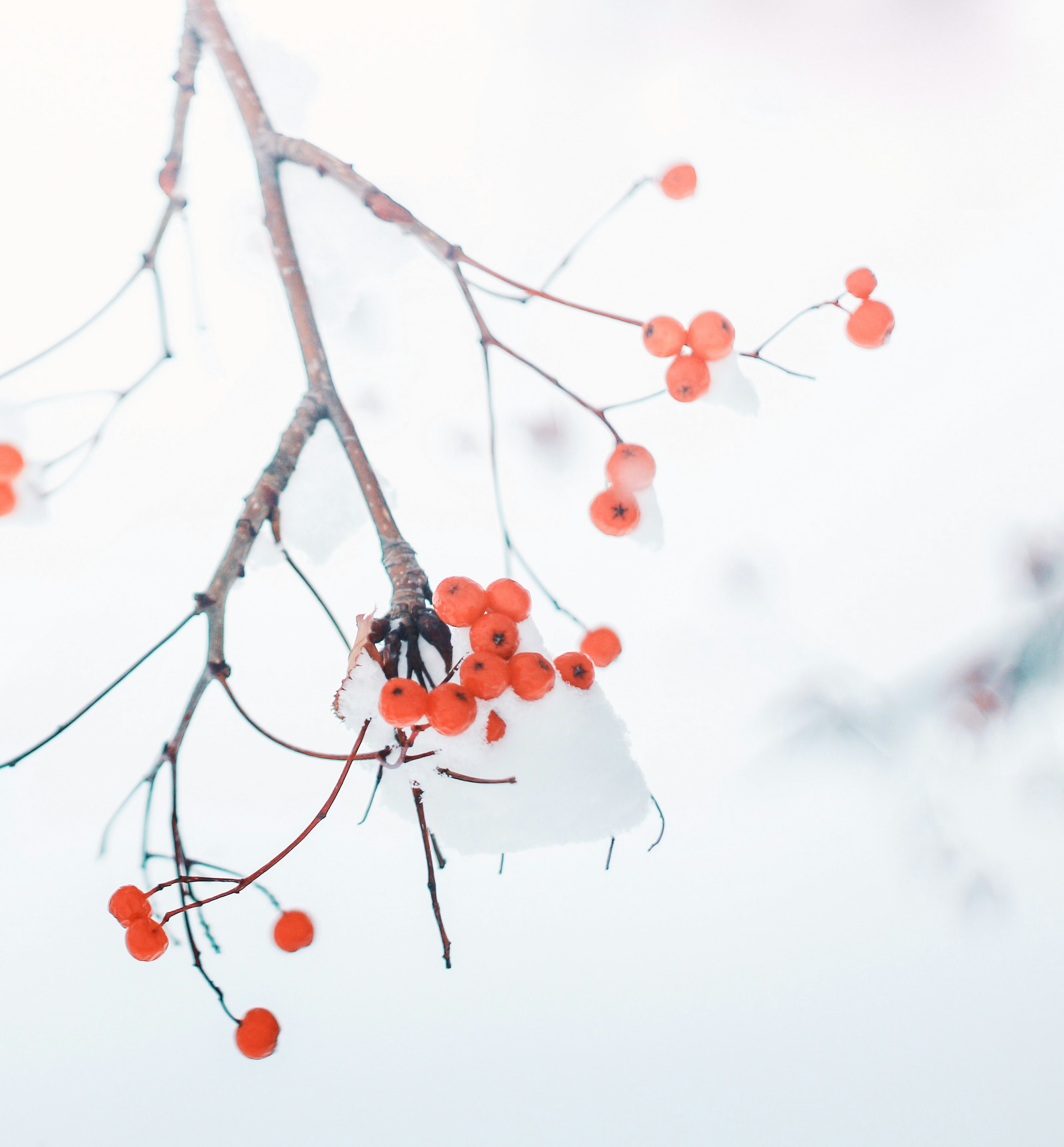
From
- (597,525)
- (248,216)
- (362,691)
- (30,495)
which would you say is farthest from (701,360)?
(30,495)

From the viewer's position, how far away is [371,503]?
773 millimetres

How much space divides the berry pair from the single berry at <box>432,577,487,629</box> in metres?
0.29

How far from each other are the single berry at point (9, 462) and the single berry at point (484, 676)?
0.69m

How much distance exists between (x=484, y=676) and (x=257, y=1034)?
1.61ft

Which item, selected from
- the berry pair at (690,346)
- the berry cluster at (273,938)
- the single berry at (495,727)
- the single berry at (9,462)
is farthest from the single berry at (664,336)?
the single berry at (9,462)

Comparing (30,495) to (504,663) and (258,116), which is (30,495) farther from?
(504,663)

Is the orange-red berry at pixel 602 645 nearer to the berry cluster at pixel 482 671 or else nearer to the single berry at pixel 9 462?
the berry cluster at pixel 482 671

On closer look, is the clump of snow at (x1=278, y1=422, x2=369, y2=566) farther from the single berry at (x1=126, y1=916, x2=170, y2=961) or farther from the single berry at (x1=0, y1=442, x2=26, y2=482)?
the single berry at (x1=126, y1=916, x2=170, y2=961)

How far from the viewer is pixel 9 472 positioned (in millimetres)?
964

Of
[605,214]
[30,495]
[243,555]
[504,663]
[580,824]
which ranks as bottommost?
[580,824]

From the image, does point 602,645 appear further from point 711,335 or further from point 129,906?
point 129,906

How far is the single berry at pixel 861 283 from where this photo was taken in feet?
2.70

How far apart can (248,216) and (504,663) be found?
0.86 metres

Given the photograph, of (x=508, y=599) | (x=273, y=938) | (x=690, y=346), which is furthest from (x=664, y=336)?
(x=273, y=938)
